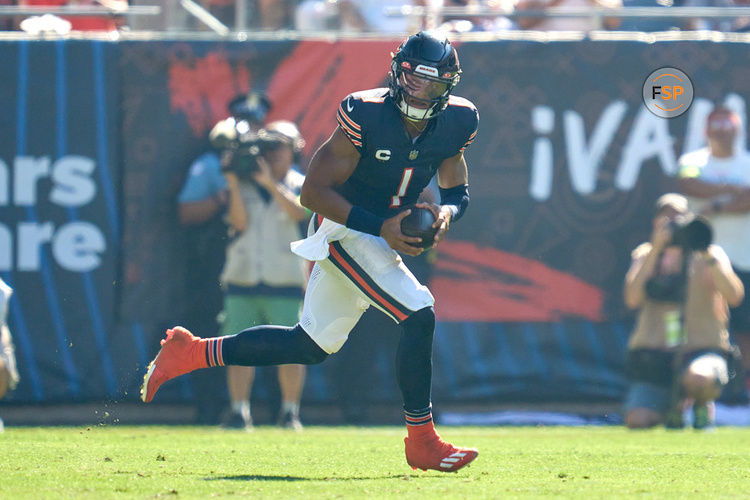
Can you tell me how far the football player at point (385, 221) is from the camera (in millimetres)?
5309

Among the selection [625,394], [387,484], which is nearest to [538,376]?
[625,394]

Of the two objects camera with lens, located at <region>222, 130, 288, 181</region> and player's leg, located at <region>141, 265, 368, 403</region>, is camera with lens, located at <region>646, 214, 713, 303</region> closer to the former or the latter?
camera with lens, located at <region>222, 130, 288, 181</region>

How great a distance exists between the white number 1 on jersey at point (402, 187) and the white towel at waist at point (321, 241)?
0.27 metres

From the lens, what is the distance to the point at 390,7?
1036 cm

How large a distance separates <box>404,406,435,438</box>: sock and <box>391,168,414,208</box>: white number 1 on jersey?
3.09 ft

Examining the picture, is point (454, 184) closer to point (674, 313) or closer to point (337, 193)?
point (337, 193)

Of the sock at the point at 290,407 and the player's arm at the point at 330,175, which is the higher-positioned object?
the player's arm at the point at 330,175

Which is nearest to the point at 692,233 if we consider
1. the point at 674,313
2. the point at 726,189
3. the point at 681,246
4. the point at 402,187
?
the point at 681,246

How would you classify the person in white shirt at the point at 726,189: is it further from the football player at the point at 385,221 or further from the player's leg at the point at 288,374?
the football player at the point at 385,221

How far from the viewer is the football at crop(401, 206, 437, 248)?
524 cm

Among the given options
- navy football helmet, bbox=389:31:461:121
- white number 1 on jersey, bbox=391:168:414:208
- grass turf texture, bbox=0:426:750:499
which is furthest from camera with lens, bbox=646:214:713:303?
navy football helmet, bbox=389:31:461:121

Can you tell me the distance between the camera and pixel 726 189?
9.73 metres

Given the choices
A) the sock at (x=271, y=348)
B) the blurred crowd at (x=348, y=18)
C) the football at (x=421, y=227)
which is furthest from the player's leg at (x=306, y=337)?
the blurred crowd at (x=348, y=18)

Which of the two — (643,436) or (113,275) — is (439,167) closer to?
(643,436)
